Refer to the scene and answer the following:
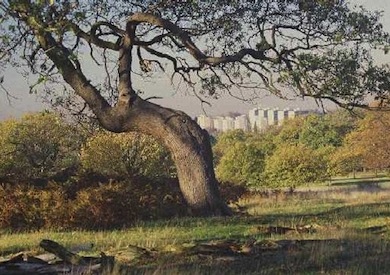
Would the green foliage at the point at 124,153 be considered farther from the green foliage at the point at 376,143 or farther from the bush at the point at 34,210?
the green foliage at the point at 376,143

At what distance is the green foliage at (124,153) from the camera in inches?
1508

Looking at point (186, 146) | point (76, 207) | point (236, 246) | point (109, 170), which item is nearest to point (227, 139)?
point (109, 170)

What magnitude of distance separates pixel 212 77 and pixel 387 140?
40.4 metres

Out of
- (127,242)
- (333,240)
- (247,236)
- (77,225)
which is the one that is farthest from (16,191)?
(333,240)

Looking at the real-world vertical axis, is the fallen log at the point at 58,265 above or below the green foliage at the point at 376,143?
below

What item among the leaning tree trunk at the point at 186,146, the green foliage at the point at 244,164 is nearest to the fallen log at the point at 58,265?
the leaning tree trunk at the point at 186,146

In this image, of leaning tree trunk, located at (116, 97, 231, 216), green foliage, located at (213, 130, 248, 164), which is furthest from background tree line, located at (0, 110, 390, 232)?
green foliage, located at (213, 130, 248, 164)

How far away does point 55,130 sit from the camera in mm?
54938

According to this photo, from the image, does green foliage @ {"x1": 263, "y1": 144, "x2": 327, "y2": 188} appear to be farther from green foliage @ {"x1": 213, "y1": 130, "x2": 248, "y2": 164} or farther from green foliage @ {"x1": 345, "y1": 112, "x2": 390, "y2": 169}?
green foliage @ {"x1": 213, "y1": 130, "x2": 248, "y2": 164}

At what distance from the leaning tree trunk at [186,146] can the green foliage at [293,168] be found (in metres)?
37.6

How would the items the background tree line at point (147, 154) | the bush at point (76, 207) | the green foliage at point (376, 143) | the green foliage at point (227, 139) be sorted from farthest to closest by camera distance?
1. the green foliage at point (227, 139)
2. the green foliage at point (376, 143)
3. the background tree line at point (147, 154)
4. the bush at point (76, 207)

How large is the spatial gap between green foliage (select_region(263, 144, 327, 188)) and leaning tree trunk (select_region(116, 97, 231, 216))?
37610mm

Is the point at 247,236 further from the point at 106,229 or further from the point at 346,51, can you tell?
the point at 346,51

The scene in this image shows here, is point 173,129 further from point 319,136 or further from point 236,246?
point 319,136
